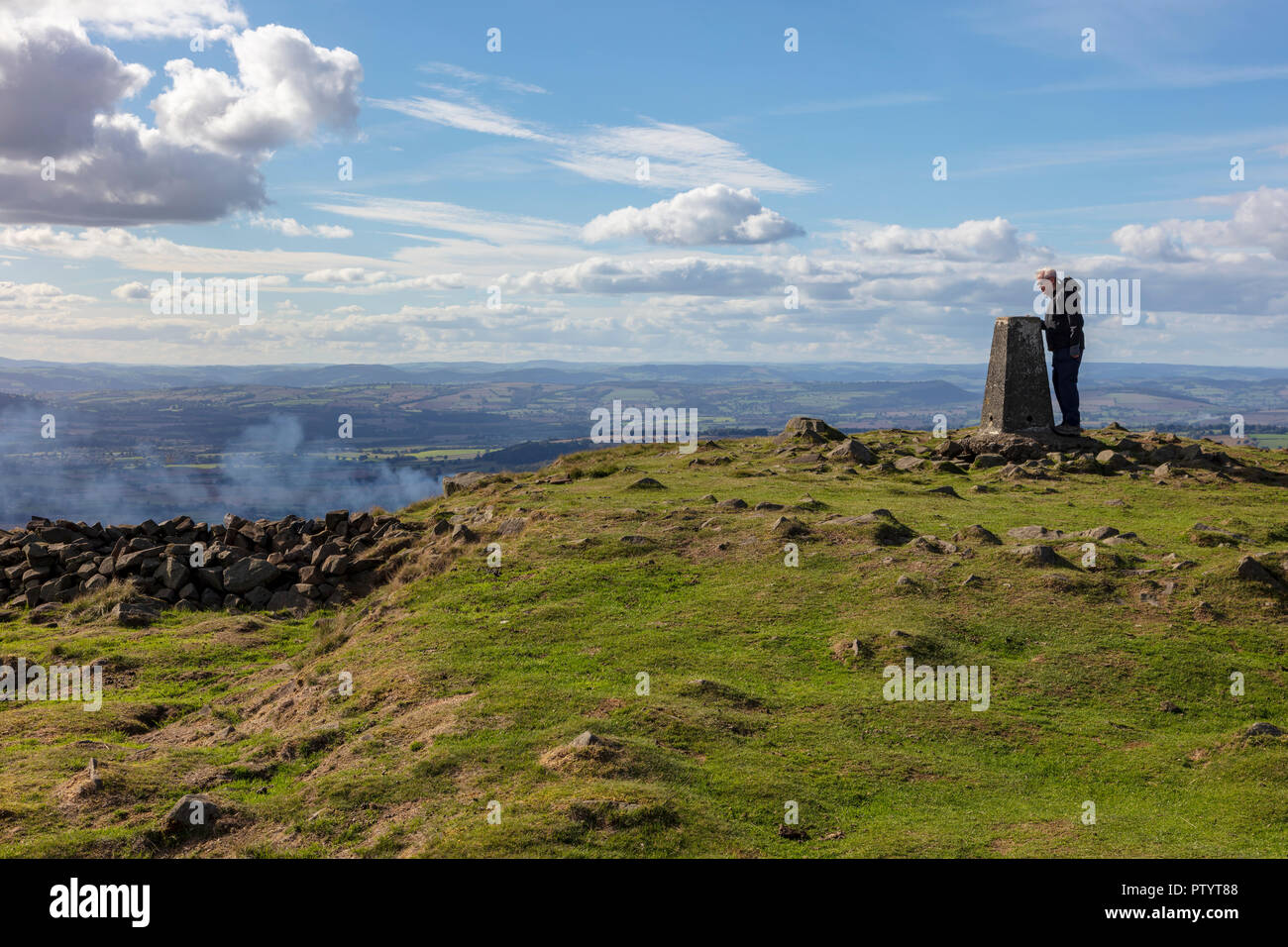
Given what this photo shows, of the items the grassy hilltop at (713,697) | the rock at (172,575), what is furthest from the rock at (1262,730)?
the rock at (172,575)

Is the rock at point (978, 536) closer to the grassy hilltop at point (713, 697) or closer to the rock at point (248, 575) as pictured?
the grassy hilltop at point (713, 697)

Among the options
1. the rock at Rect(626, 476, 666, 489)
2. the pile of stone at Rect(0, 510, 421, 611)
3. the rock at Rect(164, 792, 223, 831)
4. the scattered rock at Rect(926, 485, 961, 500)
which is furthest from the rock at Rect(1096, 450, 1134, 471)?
the rock at Rect(164, 792, 223, 831)

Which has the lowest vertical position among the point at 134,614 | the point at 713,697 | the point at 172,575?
the point at 134,614

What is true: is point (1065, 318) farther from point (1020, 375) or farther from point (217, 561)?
point (217, 561)

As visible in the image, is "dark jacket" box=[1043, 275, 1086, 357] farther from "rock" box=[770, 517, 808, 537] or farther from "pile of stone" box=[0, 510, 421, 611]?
"pile of stone" box=[0, 510, 421, 611]

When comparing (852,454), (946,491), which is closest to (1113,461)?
(946,491)

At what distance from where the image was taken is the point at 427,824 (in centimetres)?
A: 1140

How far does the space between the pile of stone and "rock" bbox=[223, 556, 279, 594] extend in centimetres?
3

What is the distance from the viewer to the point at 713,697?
49.7ft

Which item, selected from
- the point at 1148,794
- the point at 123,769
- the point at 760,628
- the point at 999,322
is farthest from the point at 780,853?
the point at 999,322

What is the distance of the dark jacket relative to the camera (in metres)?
35.1

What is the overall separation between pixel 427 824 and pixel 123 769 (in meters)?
Result: 6.01

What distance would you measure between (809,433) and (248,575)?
74.6ft
